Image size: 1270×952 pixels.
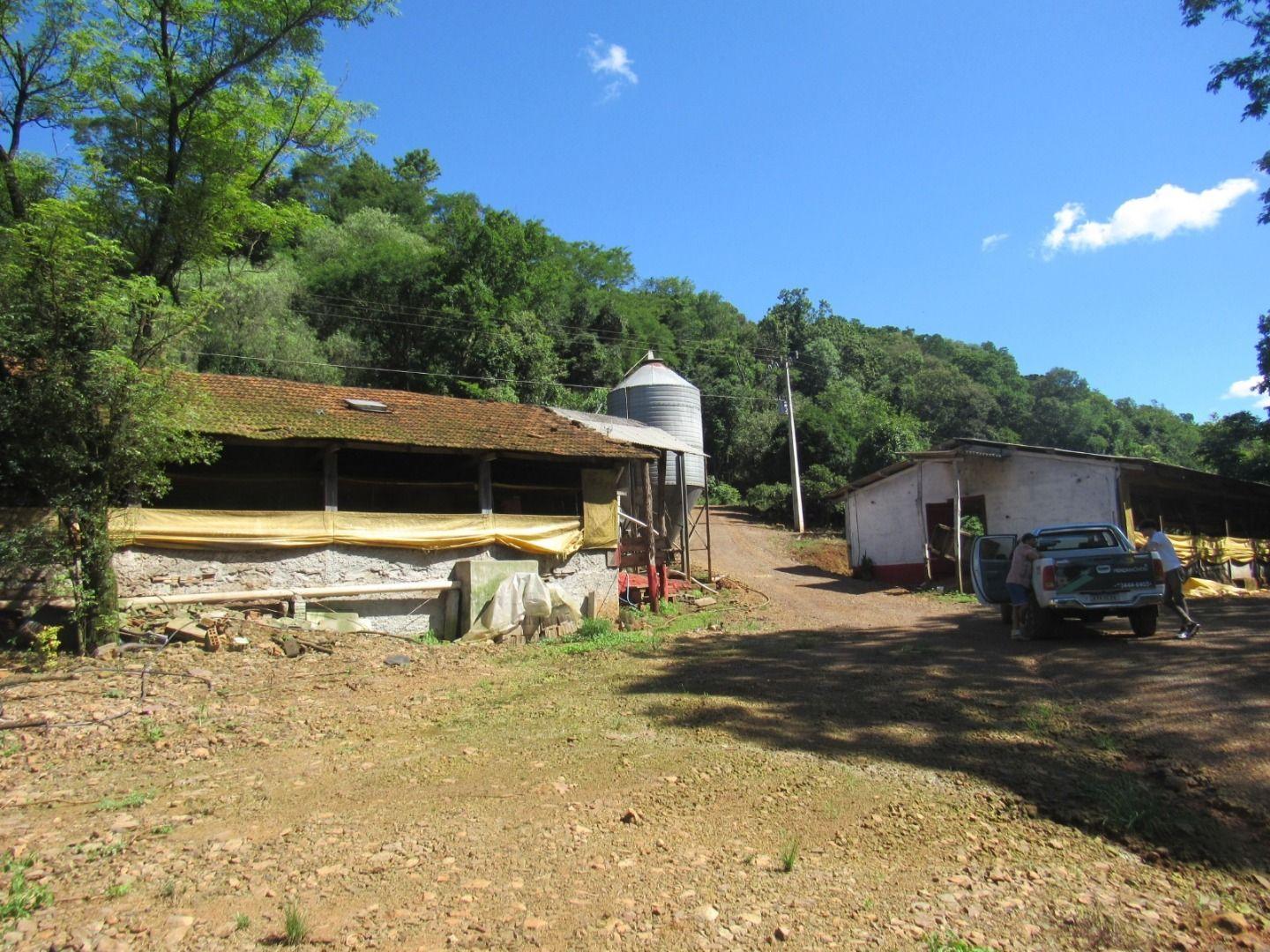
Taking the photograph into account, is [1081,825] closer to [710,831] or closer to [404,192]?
[710,831]

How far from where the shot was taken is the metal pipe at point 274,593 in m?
11.7

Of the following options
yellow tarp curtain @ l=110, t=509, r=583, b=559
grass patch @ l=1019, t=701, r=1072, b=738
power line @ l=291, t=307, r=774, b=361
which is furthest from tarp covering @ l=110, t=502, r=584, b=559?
power line @ l=291, t=307, r=774, b=361

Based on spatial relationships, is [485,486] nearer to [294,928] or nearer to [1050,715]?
[1050,715]

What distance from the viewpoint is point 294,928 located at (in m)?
3.45

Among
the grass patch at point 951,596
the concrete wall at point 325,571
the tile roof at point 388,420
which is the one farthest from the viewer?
the grass patch at point 951,596

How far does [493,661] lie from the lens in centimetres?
1093

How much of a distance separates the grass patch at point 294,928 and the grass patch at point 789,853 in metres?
2.36

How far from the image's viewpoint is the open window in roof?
15.6 metres

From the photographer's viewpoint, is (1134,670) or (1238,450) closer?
(1134,670)

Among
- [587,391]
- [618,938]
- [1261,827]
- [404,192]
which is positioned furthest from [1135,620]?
[404,192]

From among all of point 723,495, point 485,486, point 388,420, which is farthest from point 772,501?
point 388,420

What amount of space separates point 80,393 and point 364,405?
6.45m

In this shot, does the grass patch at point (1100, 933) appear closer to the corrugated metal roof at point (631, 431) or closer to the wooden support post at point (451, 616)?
the wooden support post at point (451, 616)

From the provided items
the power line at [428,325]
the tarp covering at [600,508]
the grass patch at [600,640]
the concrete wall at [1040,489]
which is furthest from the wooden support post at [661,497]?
the power line at [428,325]
